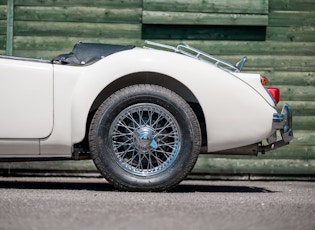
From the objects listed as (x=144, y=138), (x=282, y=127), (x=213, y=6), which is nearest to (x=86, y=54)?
(x=144, y=138)

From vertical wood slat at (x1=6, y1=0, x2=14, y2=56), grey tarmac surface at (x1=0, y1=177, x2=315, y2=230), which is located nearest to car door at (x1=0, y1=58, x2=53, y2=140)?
grey tarmac surface at (x1=0, y1=177, x2=315, y2=230)

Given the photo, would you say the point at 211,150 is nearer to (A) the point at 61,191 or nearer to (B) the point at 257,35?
(A) the point at 61,191

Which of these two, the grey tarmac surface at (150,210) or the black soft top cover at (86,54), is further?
the black soft top cover at (86,54)

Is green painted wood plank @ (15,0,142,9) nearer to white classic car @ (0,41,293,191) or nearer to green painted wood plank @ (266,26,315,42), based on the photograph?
green painted wood plank @ (266,26,315,42)

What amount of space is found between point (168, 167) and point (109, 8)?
138 inches

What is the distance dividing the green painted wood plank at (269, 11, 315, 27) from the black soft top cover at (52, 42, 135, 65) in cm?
325

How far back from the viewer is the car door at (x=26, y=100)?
633cm

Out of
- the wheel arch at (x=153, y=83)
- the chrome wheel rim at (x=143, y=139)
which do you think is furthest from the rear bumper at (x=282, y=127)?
the chrome wheel rim at (x=143, y=139)

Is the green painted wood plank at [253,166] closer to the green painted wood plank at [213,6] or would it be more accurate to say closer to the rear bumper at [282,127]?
the green painted wood plank at [213,6]

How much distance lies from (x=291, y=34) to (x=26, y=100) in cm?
423

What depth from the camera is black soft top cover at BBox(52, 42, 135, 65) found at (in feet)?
21.4

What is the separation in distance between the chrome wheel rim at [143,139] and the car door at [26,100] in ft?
1.89

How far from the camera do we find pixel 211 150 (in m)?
6.46

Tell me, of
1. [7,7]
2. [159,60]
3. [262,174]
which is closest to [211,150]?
[159,60]
